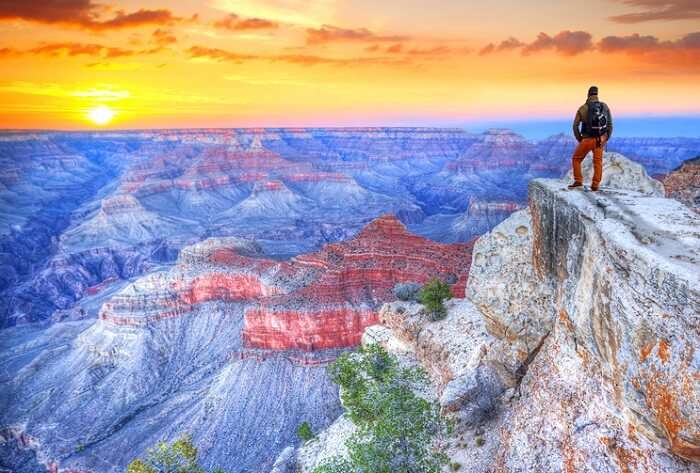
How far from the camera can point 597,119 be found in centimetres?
1343

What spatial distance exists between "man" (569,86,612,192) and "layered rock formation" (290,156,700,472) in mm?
1074

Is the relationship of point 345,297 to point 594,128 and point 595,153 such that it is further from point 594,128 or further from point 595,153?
point 594,128

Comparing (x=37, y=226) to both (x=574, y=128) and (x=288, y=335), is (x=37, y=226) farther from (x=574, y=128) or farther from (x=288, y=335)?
(x=574, y=128)

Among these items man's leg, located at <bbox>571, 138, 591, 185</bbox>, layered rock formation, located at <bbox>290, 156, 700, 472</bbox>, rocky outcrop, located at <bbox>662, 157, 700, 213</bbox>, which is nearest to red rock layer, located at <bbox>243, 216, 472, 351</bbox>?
rocky outcrop, located at <bbox>662, 157, 700, 213</bbox>

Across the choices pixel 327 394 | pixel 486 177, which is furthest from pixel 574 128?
pixel 486 177

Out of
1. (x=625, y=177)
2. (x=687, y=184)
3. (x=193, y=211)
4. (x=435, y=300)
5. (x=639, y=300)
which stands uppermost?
(x=625, y=177)

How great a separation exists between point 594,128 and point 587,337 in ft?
21.7

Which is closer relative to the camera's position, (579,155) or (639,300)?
(639,300)

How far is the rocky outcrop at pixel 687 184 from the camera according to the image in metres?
29.5

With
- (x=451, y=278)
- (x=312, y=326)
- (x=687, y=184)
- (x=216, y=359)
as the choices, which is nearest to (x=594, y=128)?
(x=687, y=184)

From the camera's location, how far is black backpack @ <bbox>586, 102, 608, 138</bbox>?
13375mm

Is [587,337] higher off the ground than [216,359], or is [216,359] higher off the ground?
[587,337]

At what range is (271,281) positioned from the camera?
2060 inches

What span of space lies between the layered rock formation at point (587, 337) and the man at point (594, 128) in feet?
3.52
